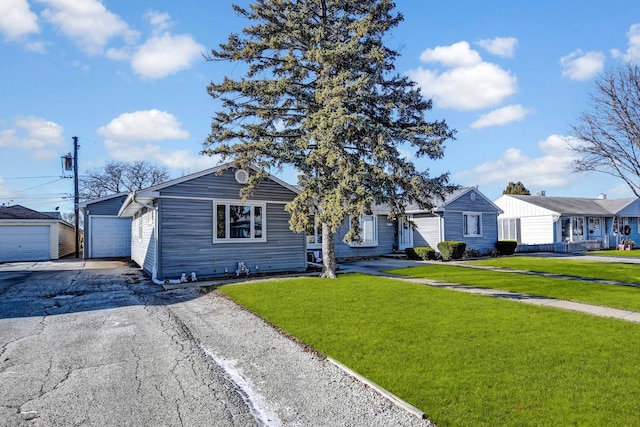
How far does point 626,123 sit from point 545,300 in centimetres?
742

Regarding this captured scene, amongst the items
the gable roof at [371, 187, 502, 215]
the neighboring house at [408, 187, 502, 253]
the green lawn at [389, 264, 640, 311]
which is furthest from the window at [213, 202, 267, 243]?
the neighboring house at [408, 187, 502, 253]

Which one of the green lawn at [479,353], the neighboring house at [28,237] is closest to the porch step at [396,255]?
the green lawn at [479,353]

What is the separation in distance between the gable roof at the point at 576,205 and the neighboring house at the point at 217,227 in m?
23.2

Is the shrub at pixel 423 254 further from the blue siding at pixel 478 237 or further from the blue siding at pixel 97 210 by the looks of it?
the blue siding at pixel 97 210

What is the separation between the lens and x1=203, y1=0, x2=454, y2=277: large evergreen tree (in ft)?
37.5

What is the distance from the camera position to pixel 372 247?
22.4m

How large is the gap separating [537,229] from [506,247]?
728 cm

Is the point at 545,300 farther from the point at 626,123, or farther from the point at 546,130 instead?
the point at 546,130

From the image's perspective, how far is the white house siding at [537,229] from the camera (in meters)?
28.3

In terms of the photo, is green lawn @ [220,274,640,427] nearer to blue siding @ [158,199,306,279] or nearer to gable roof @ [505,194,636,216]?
blue siding @ [158,199,306,279]

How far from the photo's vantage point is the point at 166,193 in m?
12.3

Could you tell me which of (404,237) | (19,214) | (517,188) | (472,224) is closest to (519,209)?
(472,224)

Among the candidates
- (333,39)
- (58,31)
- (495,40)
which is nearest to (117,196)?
(58,31)

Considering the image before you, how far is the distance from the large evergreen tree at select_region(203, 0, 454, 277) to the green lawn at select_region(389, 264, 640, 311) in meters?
3.03
